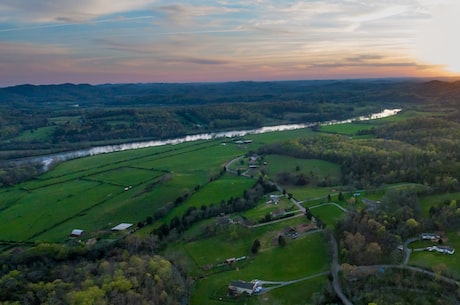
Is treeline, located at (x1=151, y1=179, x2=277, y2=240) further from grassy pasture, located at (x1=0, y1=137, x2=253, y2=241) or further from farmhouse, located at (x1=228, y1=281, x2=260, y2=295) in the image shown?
farmhouse, located at (x1=228, y1=281, x2=260, y2=295)

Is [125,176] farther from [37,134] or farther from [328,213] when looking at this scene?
[37,134]

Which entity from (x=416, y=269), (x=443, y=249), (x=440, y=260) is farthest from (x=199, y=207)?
(x=440, y=260)

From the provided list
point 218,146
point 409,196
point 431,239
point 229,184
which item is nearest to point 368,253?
point 431,239

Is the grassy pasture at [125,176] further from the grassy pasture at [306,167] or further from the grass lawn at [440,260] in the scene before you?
the grass lawn at [440,260]

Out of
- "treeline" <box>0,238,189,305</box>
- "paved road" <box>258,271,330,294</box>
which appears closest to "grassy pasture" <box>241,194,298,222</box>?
"paved road" <box>258,271,330,294</box>

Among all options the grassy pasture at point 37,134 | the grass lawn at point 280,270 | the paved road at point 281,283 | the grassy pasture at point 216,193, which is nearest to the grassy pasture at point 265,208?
the grassy pasture at point 216,193

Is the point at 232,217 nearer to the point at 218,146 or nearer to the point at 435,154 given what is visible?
the point at 435,154
